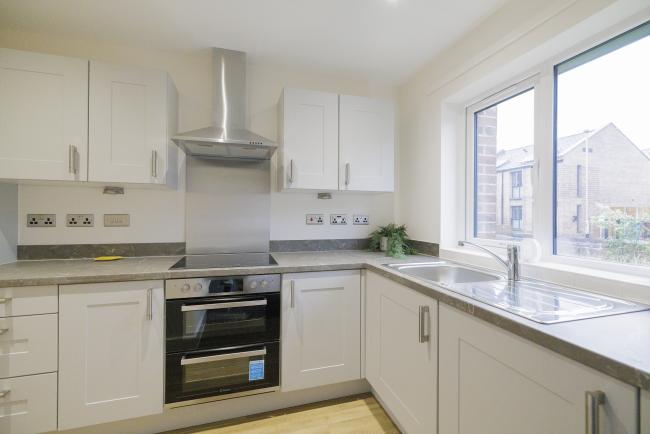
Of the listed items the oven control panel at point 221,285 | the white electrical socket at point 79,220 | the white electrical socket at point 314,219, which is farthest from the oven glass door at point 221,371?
the white electrical socket at point 79,220

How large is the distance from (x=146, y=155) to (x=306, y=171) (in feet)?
3.38

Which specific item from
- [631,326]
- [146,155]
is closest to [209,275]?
[146,155]

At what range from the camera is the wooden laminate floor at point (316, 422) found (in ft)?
5.42

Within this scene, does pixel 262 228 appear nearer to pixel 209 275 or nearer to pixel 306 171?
pixel 306 171

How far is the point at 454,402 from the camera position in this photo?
1.13 metres

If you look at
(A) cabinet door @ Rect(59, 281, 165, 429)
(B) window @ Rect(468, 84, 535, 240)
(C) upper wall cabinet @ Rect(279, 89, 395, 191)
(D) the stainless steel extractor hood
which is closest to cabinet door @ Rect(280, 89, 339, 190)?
(C) upper wall cabinet @ Rect(279, 89, 395, 191)

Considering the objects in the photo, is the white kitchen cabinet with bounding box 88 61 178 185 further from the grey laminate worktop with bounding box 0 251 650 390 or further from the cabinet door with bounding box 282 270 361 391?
the cabinet door with bounding box 282 270 361 391

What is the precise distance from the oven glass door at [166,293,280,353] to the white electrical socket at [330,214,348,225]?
0.94 meters

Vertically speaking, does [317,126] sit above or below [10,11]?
below

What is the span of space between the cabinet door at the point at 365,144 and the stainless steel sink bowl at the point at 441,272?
695 mm

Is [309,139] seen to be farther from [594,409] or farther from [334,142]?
[594,409]

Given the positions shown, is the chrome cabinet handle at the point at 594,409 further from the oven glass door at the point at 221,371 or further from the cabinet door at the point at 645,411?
the oven glass door at the point at 221,371

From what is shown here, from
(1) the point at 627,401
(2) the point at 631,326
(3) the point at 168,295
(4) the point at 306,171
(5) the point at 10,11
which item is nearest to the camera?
(1) the point at 627,401

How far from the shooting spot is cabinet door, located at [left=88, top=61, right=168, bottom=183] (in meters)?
1.72
